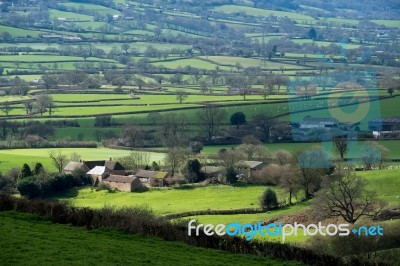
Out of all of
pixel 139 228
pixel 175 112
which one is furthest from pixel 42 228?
pixel 175 112

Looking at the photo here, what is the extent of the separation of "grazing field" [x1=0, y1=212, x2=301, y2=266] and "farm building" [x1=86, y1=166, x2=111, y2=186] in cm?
2389

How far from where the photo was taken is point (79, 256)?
20.6 m

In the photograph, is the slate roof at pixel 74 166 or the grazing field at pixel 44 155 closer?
the slate roof at pixel 74 166

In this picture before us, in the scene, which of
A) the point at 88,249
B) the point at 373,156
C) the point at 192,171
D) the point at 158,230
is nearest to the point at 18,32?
the point at 192,171

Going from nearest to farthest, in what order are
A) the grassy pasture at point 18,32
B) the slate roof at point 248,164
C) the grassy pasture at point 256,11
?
the slate roof at point 248,164, the grassy pasture at point 18,32, the grassy pasture at point 256,11

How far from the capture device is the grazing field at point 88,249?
2028 centimetres

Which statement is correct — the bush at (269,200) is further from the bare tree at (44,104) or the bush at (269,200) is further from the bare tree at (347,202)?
the bare tree at (44,104)

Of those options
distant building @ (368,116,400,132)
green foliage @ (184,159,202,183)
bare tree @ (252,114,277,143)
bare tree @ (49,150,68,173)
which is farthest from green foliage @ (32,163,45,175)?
distant building @ (368,116,400,132)

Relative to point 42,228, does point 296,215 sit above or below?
below

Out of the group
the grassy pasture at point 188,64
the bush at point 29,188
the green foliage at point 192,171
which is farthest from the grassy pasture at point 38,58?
the bush at point 29,188

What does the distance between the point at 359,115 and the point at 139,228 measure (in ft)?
139

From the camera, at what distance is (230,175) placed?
156 feet

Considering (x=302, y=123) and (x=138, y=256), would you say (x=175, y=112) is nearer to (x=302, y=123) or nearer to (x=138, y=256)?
(x=302, y=123)

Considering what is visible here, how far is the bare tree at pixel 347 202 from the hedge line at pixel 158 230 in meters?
9.42
